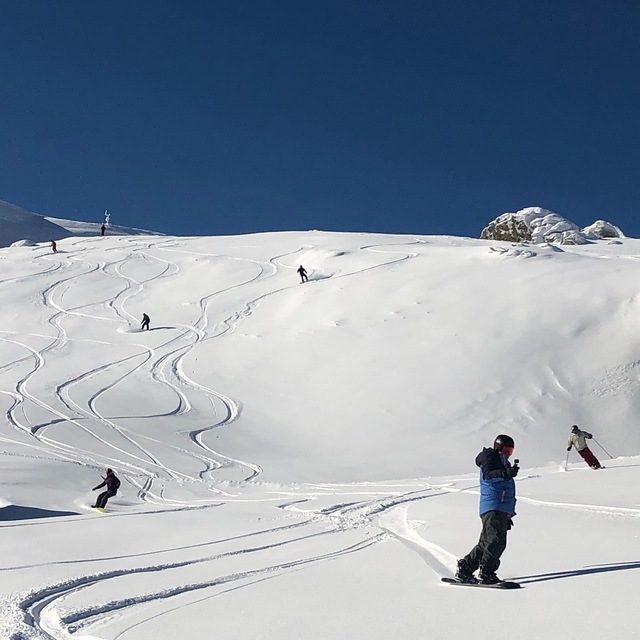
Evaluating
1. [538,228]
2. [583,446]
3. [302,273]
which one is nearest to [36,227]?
[538,228]

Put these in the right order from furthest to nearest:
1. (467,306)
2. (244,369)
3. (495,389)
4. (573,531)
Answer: (467,306) < (244,369) < (495,389) < (573,531)

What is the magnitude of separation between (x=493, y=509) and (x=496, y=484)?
0.22m

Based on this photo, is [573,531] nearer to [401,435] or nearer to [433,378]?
[401,435]

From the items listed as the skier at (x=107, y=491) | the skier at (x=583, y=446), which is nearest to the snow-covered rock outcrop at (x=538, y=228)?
the skier at (x=583, y=446)

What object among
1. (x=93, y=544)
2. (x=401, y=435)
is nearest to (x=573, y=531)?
(x=93, y=544)

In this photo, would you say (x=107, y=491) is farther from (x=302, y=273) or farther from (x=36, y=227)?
(x=36, y=227)

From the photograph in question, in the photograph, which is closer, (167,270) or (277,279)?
(277,279)

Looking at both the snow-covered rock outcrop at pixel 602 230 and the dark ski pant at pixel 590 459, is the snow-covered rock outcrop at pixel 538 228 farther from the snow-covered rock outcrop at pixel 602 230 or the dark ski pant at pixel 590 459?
the dark ski pant at pixel 590 459

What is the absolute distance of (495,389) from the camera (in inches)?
1013

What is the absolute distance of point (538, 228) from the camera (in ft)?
234

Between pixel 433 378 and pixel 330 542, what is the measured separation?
1783 cm

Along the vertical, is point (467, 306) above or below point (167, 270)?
below

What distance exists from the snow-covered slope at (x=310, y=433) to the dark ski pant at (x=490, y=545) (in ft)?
1.15

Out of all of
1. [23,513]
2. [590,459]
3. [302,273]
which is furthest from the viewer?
[302,273]
